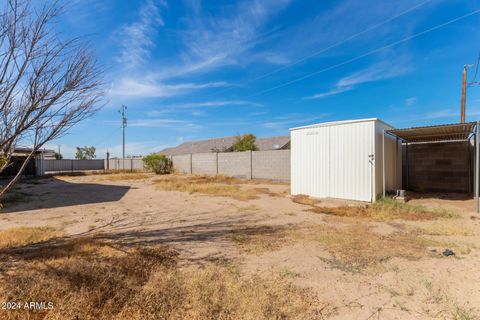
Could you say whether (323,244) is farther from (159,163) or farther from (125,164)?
(125,164)

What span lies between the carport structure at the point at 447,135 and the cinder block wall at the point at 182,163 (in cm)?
1546

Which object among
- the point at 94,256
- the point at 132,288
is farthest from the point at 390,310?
the point at 94,256

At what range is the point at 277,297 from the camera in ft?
7.79

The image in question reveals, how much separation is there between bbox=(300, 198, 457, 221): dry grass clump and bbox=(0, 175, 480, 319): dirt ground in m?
0.28

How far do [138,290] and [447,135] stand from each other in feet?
34.7

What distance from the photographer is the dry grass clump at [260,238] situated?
3.78m

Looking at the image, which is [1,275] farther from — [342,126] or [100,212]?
[342,126]

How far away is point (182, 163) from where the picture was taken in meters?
21.2

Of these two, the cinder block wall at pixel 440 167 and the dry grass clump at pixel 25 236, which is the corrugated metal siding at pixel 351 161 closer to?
the cinder block wall at pixel 440 167

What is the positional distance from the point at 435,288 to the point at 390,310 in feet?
2.58

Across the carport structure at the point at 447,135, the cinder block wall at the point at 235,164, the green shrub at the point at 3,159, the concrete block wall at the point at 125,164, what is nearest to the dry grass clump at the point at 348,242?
the green shrub at the point at 3,159

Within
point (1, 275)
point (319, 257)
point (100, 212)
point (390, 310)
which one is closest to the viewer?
point (390, 310)

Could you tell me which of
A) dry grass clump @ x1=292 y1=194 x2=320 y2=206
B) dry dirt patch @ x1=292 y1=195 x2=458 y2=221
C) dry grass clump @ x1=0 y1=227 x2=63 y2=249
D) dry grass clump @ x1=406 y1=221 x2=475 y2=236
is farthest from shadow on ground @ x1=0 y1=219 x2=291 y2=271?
dry grass clump @ x1=292 y1=194 x2=320 y2=206

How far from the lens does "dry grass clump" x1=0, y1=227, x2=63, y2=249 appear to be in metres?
3.78
